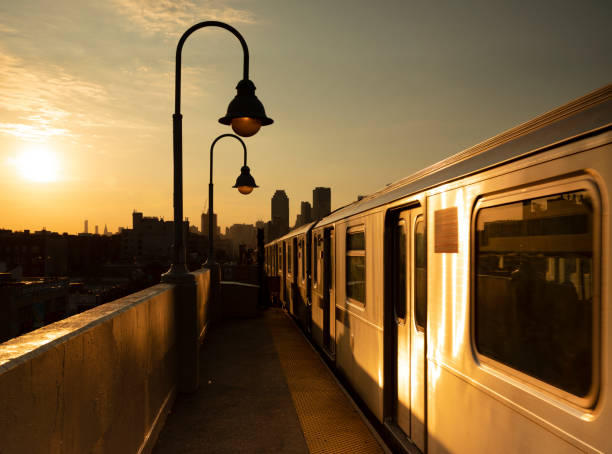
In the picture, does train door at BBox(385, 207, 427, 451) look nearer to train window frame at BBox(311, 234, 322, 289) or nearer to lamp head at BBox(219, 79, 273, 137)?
lamp head at BBox(219, 79, 273, 137)

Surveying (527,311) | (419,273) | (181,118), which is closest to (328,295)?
(181,118)

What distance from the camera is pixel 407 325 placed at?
500cm

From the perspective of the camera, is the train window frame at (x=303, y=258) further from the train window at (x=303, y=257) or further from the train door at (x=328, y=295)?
the train door at (x=328, y=295)

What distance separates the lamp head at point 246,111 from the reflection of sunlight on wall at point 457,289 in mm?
4193

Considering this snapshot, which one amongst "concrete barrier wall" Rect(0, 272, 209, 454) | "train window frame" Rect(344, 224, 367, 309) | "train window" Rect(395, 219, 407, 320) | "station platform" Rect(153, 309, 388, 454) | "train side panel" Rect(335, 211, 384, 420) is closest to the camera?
"concrete barrier wall" Rect(0, 272, 209, 454)

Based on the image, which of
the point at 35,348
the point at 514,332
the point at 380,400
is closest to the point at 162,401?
the point at 380,400

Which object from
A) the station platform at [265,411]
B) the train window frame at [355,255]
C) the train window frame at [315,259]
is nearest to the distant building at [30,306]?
the train window frame at [315,259]

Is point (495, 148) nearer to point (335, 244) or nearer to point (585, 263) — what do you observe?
point (585, 263)

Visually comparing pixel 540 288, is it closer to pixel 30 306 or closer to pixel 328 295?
pixel 328 295

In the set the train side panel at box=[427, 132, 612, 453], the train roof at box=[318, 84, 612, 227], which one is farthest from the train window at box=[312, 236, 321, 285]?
the train side panel at box=[427, 132, 612, 453]

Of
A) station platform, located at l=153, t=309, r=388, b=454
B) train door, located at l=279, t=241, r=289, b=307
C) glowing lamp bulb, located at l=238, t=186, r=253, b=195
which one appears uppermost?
glowing lamp bulb, located at l=238, t=186, r=253, b=195

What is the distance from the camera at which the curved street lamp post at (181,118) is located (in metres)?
7.26

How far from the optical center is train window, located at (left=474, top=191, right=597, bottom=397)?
2.38 meters

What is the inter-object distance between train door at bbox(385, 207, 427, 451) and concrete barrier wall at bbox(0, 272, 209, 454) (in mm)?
2571
